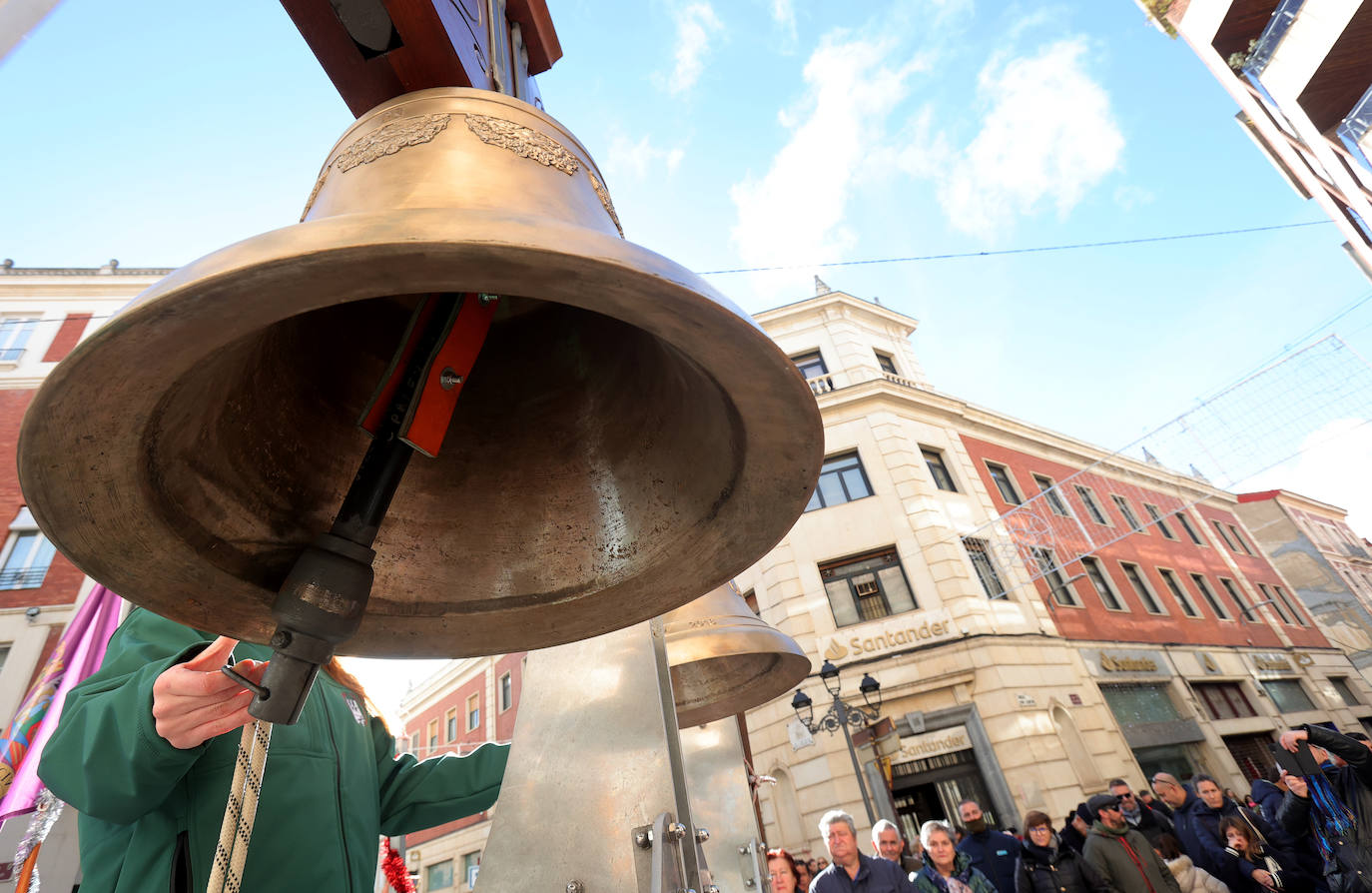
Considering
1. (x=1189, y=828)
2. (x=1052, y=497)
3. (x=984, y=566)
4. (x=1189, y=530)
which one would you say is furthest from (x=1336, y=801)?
(x=1189, y=530)

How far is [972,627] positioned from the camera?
12398mm

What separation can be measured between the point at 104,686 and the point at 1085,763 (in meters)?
14.1

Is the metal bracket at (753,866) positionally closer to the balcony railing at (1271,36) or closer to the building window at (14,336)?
the balcony railing at (1271,36)

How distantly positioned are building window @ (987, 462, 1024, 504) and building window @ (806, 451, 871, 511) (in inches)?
168

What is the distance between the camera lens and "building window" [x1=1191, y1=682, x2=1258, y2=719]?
16.3 m

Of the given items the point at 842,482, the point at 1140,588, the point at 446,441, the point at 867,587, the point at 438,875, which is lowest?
the point at 446,441

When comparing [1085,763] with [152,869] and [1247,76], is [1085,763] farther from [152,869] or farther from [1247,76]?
[152,869]

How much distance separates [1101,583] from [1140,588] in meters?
2.09

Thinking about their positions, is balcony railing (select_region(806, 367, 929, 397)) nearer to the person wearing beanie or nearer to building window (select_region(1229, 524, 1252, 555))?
the person wearing beanie

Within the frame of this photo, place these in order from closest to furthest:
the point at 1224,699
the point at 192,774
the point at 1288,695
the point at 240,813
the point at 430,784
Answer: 1. the point at 240,813
2. the point at 192,774
3. the point at 430,784
4. the point at 1224,699
5. the point at 1288,695

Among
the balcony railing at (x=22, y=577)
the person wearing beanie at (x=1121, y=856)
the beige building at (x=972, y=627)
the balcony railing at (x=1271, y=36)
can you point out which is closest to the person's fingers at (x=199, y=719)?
the person wearing beanie at (x=1121, y=856)

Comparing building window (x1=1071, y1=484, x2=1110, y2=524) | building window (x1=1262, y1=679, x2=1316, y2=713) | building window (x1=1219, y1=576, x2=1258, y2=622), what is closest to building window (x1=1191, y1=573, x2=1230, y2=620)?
building window (x1=1219, y1=576, x2=1258, y2=622)

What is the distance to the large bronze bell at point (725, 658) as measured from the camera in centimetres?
242

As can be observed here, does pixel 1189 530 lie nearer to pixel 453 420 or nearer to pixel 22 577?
pixel 453 420
